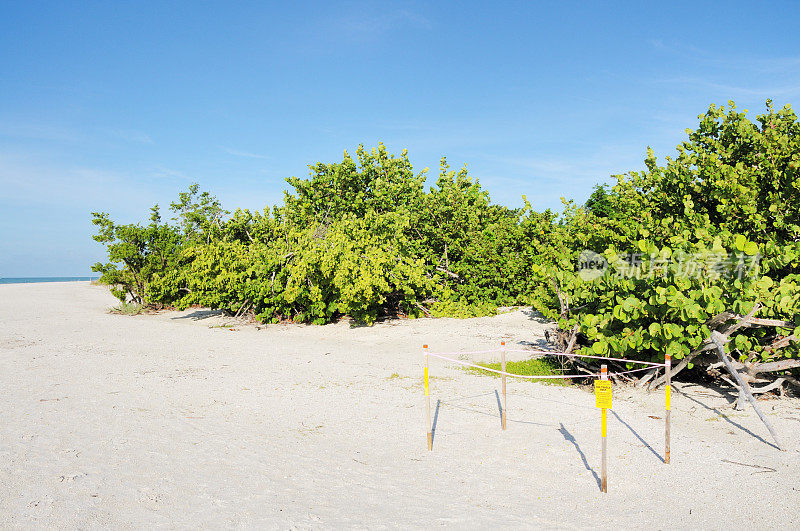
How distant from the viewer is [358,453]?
18.1 ft

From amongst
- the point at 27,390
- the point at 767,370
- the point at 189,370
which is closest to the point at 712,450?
the point at 767,370

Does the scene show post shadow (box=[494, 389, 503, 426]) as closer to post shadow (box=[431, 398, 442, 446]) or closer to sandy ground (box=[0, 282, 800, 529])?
sandy ground (box=[0, 282, 800, 529])

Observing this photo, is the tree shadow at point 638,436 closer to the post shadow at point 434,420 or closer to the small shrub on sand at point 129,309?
the post shadow at point 434,420

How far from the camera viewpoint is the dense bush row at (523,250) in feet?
22.1

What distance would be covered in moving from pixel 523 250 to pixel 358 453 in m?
13.5

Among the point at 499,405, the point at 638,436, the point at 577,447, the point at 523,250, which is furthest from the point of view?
the point at 523,250

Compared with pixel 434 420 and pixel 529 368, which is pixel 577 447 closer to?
pixel 434 420

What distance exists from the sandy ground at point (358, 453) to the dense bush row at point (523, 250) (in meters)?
1.42

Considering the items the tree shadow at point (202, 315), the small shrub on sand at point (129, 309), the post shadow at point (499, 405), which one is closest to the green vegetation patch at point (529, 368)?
the post shadow at point (499, 405)

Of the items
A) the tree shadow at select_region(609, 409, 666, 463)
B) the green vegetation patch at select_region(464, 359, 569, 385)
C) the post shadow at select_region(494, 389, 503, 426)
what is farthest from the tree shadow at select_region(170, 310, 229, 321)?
the tree shadow at select_region(609, 409, 666, 463)

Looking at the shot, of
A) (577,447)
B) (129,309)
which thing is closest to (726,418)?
(577,447)

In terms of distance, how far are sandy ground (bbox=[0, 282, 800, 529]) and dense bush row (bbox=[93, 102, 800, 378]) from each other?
55.7 inches

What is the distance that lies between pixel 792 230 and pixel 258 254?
1340 centimetres

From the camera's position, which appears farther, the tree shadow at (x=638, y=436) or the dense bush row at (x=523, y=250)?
the dense bush row at (x=523, y=250)
